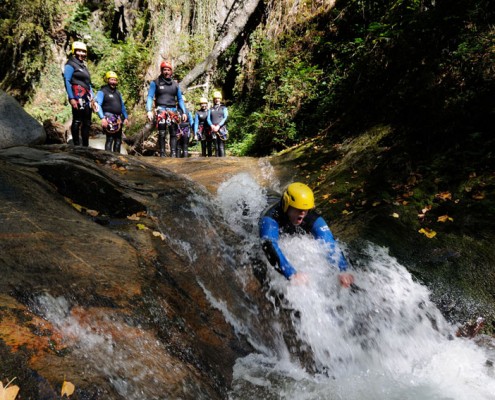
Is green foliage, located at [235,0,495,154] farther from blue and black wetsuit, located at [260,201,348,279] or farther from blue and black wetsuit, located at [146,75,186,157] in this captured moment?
blue and black wetsuit, located at [146,75,186,157]

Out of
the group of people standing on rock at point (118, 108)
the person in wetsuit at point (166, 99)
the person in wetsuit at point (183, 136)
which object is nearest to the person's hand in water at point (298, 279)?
the group of people standing on rock at point (118, 108)

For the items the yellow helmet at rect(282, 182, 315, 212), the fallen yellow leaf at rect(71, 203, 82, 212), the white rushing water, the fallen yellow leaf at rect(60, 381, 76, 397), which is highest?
the yellow helmet at rect(282, 182, 315, 212)

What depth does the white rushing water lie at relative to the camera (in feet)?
9.30

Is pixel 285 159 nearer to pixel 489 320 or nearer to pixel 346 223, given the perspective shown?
pixel 346 223

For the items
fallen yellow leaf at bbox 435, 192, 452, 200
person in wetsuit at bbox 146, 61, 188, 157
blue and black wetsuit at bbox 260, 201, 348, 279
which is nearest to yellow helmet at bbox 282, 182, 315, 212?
blue and black wetsuit at bbox 260, 201, 348, 279

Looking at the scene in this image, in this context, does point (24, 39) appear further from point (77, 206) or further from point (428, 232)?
point (428, 232)

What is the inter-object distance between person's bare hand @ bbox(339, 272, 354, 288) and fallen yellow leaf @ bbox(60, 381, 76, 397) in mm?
2849

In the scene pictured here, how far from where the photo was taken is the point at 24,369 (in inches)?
60.5

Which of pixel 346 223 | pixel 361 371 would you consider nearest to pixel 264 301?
pixel 361 371

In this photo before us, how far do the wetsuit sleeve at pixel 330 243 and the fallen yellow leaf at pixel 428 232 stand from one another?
42.5 inches

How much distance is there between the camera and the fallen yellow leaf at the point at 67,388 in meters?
1.57

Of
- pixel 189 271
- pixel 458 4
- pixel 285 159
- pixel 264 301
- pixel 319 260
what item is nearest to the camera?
pixel 189 271

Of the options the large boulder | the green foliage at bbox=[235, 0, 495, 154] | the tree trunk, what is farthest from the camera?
the tree trunk

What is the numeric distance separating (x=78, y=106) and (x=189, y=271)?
5370 millimetres
